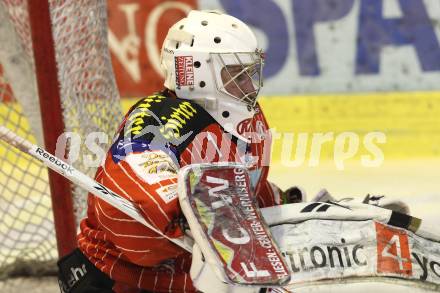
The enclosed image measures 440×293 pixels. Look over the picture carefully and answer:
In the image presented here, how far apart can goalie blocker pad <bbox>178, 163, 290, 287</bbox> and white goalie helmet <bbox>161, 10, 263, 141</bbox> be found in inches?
16.1

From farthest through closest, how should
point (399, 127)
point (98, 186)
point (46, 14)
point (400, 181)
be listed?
point (399, 127), point (400, 181), point (46, 14), point (98, 186)

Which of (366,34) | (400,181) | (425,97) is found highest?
(366,34)

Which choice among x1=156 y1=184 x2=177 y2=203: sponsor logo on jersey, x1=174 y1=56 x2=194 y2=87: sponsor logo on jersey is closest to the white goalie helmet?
x1=174 y1=56 x2=194 y2=87: sponsor logo on jersey

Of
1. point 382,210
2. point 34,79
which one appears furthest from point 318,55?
point 382,210

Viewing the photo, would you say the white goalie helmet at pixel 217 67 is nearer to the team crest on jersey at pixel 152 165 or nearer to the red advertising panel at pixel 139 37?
the team crest on jersey at pixel 152 165

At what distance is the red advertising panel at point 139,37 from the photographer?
230 inches

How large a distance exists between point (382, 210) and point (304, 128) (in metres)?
3.26

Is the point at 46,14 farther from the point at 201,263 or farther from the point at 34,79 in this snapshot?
the point at 201,263

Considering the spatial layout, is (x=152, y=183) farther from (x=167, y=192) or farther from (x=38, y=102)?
(x=38, y=102)

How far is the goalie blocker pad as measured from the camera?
1.90 metres

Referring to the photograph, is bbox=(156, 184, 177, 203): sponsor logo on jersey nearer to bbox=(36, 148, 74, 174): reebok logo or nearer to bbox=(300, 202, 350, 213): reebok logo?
bbox=(36, 148, 74, 174): reebok logo

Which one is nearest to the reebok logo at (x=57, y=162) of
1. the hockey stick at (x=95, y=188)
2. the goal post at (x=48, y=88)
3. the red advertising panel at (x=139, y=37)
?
the hockey stick at (x=95, y=188)

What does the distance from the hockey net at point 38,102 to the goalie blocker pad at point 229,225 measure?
4.36 ft

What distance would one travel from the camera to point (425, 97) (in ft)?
18.9
